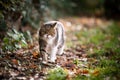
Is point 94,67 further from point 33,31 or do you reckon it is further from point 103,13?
point 103,13

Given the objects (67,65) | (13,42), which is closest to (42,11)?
(13,42)

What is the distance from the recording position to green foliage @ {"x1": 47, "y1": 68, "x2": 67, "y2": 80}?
6556 mm

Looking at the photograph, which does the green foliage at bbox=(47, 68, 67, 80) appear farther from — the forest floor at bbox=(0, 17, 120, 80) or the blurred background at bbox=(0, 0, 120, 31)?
the blurred background at bbox=(0, 0, 120, 31)

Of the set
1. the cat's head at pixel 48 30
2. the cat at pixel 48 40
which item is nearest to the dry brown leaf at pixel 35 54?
the cat at pixel 48 40

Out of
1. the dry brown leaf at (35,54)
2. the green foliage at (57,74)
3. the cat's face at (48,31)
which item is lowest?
the green foliage at (57,74)

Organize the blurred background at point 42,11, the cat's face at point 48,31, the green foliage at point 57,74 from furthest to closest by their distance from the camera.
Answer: the blurred background at point 42,11 < the cat's face at point 48,31 < the green foliage at point 57,74

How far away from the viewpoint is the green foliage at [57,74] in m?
6.56

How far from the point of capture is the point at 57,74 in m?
6.68

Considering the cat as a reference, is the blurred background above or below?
above

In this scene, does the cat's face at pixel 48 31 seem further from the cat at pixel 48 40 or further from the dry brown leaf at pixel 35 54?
the dry brown leaf at pixel 35 54

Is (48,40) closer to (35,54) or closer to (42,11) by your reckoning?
(35,54)

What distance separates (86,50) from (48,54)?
8.14 feet

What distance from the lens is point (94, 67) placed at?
748cm

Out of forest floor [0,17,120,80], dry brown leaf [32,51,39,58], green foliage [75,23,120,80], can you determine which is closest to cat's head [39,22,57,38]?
forest floor [0,17,120,80]
